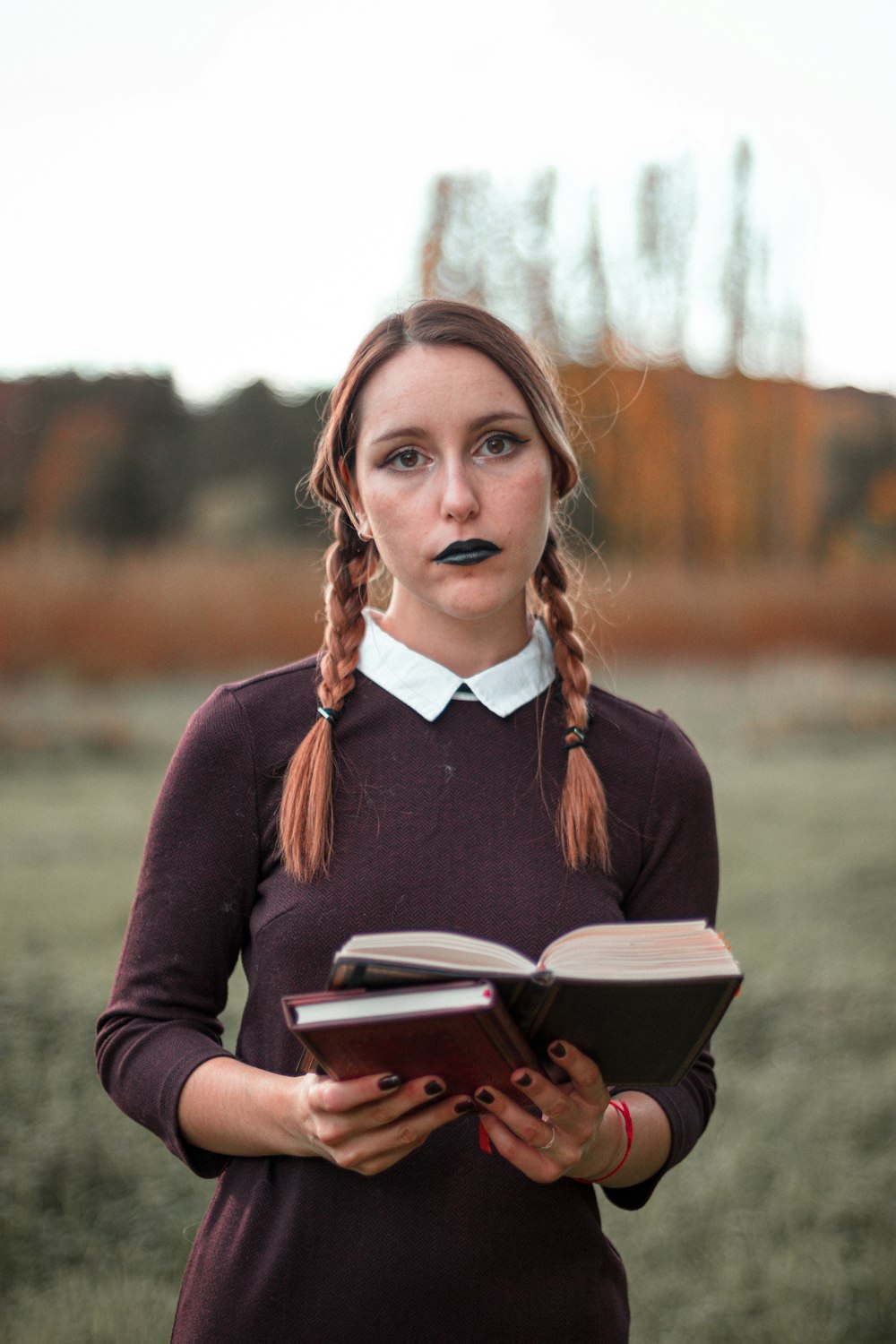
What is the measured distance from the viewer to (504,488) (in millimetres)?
1144

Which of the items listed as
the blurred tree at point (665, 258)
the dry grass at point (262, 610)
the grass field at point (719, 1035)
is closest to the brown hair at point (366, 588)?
the grass field at point (719, 1035)

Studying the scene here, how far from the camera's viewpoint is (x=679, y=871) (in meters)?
1.19

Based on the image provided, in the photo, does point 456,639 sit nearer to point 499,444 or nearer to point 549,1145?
point 499,444

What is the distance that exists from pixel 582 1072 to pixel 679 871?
0.34 meters

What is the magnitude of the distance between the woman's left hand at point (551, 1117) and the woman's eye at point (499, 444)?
0.58 metres

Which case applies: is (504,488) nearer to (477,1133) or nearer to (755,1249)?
(477,1133)

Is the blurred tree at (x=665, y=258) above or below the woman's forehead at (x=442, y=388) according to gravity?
above

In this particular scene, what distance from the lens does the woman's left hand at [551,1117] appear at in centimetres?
88

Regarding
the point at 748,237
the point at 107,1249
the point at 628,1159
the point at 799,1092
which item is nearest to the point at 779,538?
the point at 748,237

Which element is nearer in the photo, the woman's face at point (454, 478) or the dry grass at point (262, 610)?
the woman's face at point (454, 478)

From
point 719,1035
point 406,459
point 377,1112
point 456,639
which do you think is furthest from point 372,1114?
point 719,1035

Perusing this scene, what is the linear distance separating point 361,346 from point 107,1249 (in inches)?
75.3

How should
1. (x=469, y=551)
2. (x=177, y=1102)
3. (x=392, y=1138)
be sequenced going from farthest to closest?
(x=469, y=551) < (x=177, y=1102) < (x=392, y=1138)

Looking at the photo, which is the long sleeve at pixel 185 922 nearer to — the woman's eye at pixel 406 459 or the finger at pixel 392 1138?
the finger at pixel 392 1138
